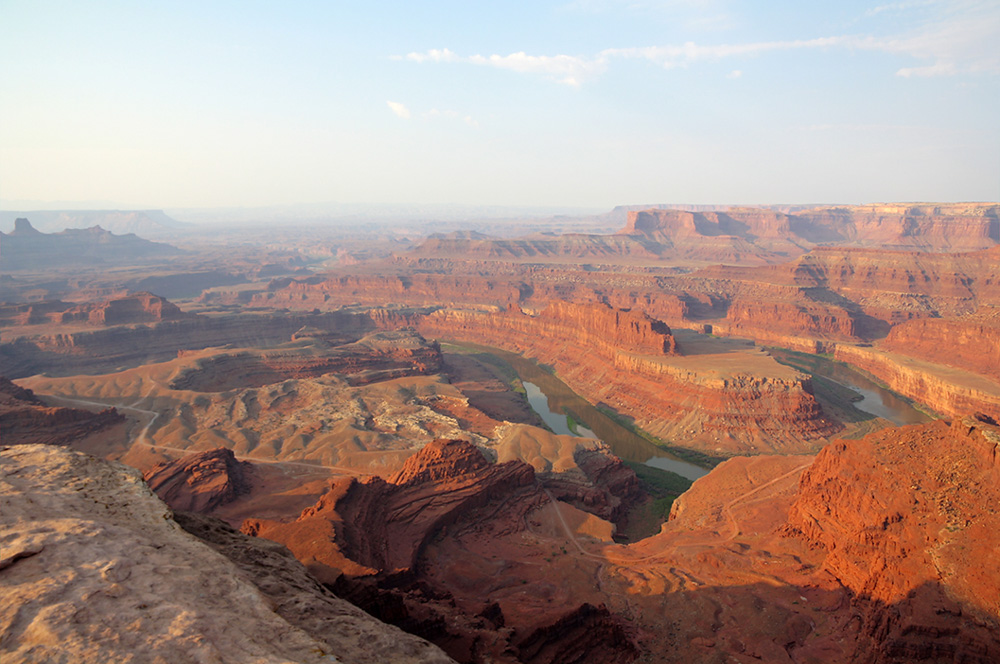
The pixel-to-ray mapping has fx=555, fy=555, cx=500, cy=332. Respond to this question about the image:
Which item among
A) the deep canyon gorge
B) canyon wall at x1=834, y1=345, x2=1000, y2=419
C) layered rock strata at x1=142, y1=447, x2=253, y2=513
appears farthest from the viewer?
canyon wall at x1=834, y1=345, x2=1000, y2=419

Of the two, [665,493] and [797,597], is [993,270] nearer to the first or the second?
[665,493]

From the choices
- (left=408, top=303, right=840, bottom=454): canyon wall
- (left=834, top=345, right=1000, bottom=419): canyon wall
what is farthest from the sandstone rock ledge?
(left=834, top=345, right=1000, bottom=419): canyon wall

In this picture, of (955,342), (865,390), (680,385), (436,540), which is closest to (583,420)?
(680,385)

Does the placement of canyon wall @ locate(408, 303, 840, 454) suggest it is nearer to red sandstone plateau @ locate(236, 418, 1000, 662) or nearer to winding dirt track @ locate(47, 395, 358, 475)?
red sandstone plateau @ locate(236, 418, 1000, 662)

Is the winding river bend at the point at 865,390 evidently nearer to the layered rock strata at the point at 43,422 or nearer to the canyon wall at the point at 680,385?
the canyon wall at the point at 680,385

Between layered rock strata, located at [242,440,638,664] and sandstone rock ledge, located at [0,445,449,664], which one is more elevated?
sandstone rock ledge, located at [0,445,449,664]

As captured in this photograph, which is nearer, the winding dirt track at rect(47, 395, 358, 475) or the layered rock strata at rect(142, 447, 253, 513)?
the layered rock strata at rect(142, 447, 253, 513)

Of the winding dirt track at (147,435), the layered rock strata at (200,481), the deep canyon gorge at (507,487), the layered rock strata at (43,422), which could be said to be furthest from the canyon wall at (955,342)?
the layered rock strata at (43,422)

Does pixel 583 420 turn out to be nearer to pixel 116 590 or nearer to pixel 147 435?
pixel 147 435
